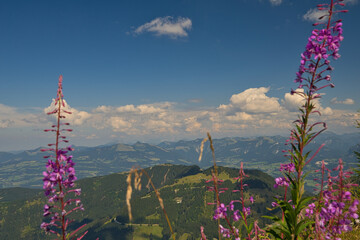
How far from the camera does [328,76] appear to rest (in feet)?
17.1

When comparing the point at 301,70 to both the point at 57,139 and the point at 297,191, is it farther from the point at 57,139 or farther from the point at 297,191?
the point at 57,139

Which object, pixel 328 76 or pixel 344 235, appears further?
pixel 344 235

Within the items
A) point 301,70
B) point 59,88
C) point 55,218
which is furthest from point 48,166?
point 301,70

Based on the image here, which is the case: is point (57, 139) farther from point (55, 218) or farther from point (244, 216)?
point (244, 216)

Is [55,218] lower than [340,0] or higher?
lower

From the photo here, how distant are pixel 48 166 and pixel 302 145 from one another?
589cm

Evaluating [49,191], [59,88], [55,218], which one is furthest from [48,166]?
[59,88]

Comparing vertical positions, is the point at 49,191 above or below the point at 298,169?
below

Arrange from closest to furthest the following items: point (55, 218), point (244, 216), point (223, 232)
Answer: point (55, 218), point (244, 216), point (223, 232)

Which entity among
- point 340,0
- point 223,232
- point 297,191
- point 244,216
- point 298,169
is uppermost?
point 340,0

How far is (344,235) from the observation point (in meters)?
Result: 7.41

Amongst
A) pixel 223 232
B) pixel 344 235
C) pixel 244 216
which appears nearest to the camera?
Result: pixel 244 216

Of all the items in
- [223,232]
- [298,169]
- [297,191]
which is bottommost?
[223,232]

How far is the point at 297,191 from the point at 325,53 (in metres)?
3.35
